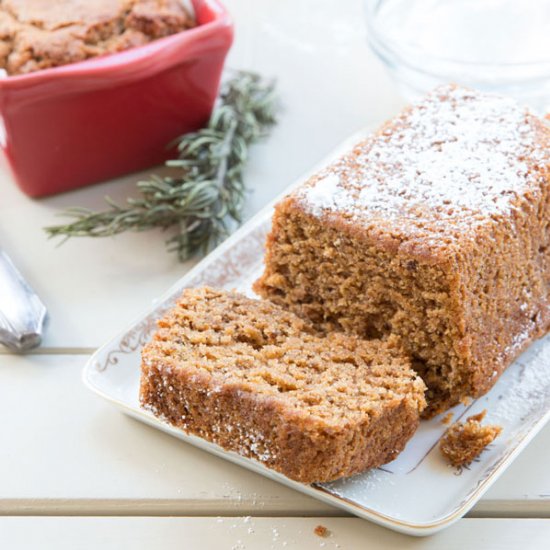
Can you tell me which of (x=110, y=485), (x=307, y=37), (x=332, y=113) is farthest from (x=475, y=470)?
(x=307, y=37)

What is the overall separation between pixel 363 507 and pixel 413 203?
731 millimetres

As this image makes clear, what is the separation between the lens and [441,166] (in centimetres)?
245

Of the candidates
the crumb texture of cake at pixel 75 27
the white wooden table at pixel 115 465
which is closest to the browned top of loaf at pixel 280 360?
the white wooden table at pixel 115 465

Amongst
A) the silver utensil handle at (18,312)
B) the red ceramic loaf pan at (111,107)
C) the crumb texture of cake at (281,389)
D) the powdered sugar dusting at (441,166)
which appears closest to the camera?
the crumb texture of cake at (281,389)

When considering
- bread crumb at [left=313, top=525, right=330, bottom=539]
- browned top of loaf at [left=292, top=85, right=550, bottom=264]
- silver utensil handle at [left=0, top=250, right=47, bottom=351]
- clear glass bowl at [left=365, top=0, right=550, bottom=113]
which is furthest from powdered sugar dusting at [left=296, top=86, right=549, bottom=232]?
silver utensil handle at [left=0, top=250, right=47, bottom=351]

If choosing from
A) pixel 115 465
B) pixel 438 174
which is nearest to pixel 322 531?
pixel 115 465

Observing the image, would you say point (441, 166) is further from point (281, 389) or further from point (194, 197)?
point (194, 197)

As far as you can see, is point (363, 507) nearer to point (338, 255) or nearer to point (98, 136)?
point (338, 255)

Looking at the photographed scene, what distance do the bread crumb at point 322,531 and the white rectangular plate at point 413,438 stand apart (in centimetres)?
6

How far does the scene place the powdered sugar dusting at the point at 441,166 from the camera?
2342 mm

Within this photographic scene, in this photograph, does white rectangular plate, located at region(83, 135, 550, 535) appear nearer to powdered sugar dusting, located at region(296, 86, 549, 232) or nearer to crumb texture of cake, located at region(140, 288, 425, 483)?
crumb texture of cake, located at region(140, 288, 425, 483)

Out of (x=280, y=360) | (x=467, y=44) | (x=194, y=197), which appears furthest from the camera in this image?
(x=467, y=44)

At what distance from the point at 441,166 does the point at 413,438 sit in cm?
68

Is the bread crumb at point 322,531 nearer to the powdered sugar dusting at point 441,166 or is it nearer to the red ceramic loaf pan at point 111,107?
the powdered sugar dusting at point 441,166
